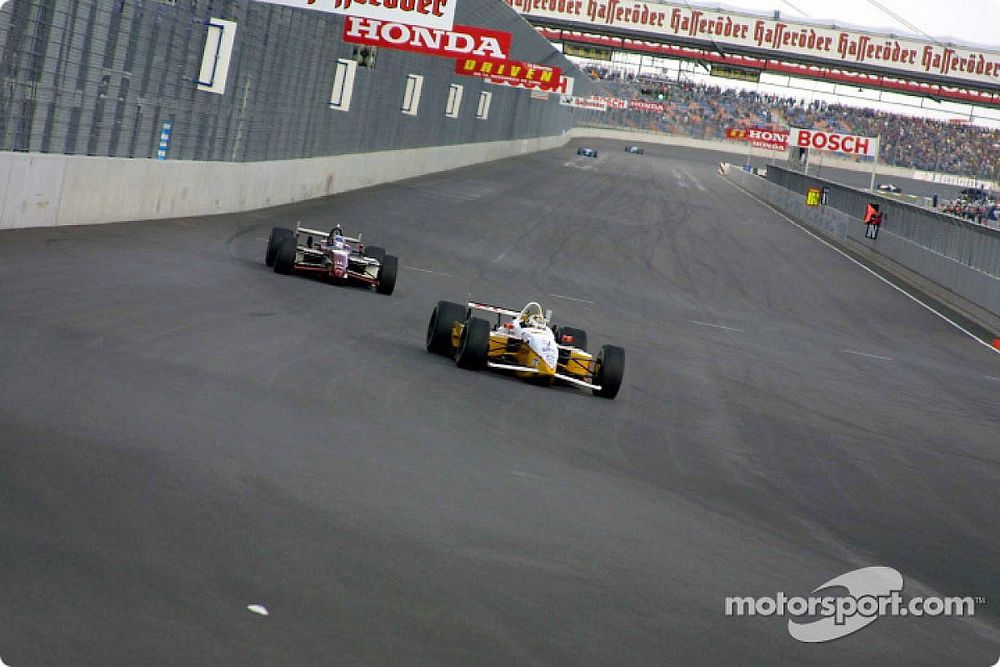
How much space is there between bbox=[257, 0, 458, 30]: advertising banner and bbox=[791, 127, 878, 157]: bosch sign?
118ft

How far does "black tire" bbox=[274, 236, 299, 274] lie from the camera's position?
1689cm

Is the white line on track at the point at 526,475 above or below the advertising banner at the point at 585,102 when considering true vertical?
below

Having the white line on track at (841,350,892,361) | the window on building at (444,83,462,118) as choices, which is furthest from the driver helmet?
the window on building at (444,83,462,118)

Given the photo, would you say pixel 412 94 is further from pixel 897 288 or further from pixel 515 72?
pixel 897 288

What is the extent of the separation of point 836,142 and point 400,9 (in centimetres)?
3937

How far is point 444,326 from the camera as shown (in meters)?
13.1

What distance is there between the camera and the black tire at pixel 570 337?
13.2m

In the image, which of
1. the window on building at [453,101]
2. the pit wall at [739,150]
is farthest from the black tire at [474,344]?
the pit wall at [739,150]

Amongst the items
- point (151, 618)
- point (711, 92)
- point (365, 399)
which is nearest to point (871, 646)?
point (151, 618)

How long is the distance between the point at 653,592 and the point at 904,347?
16.6 meters

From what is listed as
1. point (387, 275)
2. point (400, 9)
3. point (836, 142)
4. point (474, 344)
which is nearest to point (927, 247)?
point (400, 9)

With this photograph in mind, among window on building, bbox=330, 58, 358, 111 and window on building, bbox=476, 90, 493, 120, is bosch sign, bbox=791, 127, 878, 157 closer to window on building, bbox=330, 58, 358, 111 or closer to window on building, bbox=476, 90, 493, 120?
window on building, bbox=476, 90, 493, 120

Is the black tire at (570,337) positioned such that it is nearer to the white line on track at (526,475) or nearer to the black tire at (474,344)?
the black tire at (474,344)

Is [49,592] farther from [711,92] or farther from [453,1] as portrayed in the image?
[711,92]
